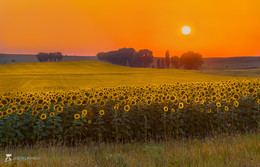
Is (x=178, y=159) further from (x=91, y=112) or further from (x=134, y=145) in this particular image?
(x=91, y=112)

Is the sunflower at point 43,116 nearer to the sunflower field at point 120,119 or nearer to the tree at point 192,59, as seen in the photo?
the sunflower field at point 120,119

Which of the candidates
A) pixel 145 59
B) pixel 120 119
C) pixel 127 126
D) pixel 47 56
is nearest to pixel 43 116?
pixel 120 119

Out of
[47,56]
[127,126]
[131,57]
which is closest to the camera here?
[127,126]

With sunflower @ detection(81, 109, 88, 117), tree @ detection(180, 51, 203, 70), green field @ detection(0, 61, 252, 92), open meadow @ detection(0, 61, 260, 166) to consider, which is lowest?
green field @ detection(0, 61, 252, 92)

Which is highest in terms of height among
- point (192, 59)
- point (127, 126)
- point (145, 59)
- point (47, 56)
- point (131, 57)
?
point (47, 56)

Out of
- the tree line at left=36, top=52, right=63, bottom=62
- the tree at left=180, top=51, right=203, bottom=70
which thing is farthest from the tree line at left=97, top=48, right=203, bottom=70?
the tree line at left=36, top=52, right=63, bottom=62

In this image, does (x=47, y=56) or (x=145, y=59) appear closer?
(x=145, y=59)

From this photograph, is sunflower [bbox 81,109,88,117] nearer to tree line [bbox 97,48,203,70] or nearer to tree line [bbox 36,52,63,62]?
tree line [bbox 97,48,203,70]

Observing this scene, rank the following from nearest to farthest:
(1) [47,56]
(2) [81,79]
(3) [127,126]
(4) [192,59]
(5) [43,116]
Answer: (5) [43,116] → (3) [127,126] → (2) [81,79] → (4) [192,59] → (1) [47,56]

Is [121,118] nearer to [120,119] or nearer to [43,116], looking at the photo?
[120,119]

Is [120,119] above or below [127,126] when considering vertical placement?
above

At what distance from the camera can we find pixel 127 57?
473ft

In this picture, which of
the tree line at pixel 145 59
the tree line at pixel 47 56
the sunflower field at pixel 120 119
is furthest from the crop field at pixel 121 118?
the tree line at pixel 47 56

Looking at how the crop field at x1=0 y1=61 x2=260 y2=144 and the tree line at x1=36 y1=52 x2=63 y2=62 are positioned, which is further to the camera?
the tree line at x1=36 y1=52 x2=63 y2=62
